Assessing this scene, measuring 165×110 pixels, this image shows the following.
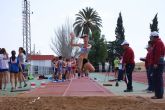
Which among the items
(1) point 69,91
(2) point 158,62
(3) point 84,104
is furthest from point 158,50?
(1) point 69,91

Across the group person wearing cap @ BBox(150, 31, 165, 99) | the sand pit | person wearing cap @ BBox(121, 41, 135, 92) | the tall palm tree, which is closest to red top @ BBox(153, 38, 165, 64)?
person wearing cap @ BBox(150, 31, 165, 99)

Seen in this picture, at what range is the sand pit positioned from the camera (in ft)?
34.0

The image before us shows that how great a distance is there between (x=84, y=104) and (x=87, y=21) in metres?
87.8

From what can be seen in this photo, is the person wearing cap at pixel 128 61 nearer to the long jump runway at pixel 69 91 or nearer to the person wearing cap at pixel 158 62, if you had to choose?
the long jump runway at pixel 69 91

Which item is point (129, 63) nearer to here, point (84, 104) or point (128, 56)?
point (128, 56)

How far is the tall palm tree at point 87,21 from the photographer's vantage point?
98.4 m

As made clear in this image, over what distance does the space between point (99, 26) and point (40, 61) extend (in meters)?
15.3

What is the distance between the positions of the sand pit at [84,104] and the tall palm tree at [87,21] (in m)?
86.2

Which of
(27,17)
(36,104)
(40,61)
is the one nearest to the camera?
(36,104)

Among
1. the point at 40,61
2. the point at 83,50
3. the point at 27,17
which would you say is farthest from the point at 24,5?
the point at 40,61

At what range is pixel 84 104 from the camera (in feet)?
36.7

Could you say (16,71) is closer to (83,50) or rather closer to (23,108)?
(83,50)

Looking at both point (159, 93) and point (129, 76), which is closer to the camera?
point (159, 93)

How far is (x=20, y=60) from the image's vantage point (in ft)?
67.6
